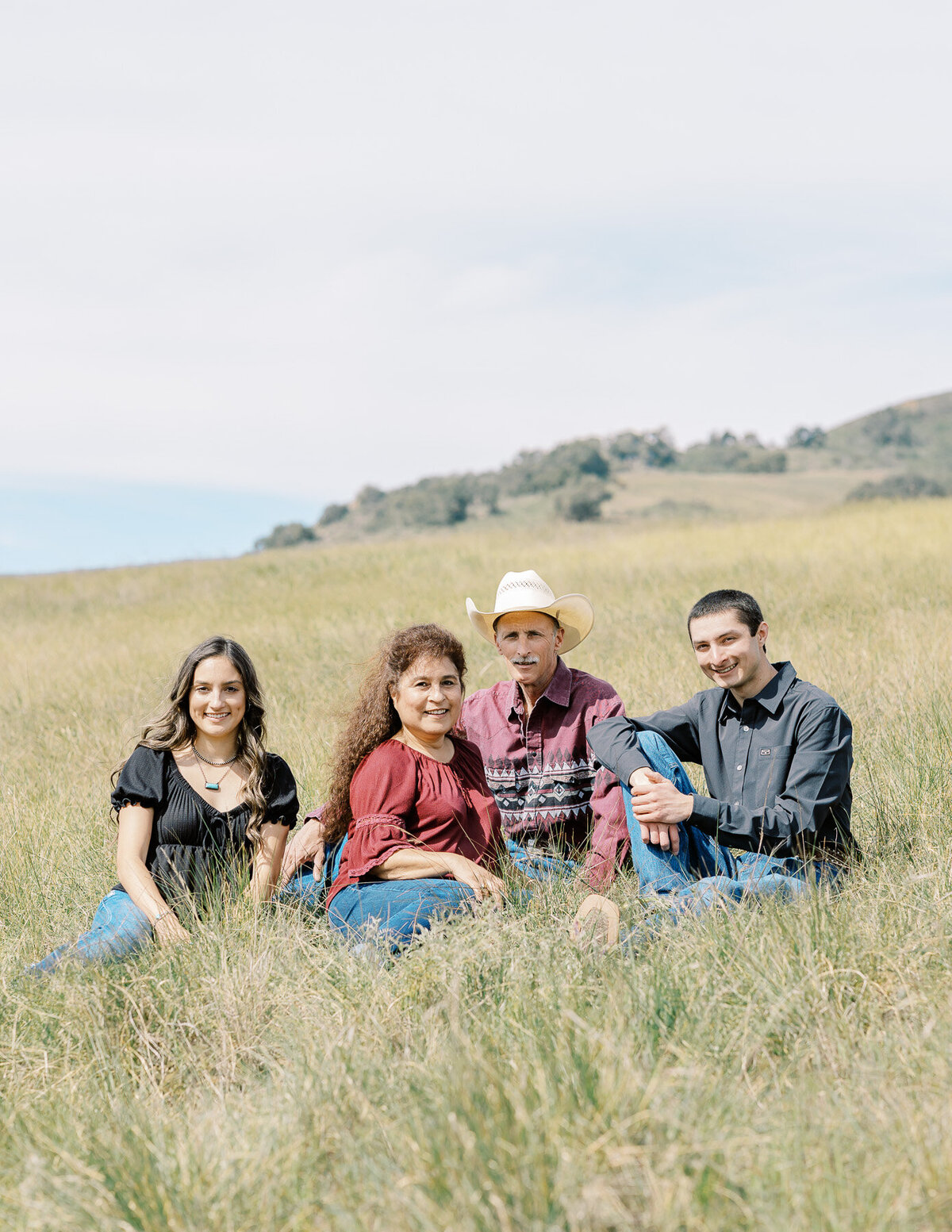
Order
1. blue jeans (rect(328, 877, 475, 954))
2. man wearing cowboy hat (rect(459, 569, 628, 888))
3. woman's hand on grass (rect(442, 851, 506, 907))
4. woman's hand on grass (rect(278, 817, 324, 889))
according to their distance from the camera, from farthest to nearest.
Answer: man wearing cowboy hat (rect(459, 569, 628, 888)) → woman's hand on grass (rect(278, 817, 324, 889)) → woman's hand on grass (rect(442, 851, 506, 907)) → blue jeans (rect(328, 877, 475, 954))

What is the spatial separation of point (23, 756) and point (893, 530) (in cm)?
1358

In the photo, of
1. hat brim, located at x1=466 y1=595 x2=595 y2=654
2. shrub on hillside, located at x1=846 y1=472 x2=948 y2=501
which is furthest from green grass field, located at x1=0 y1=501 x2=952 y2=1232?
shrub on hillside, located at x1=846 y1=472 x2=948 y2=501

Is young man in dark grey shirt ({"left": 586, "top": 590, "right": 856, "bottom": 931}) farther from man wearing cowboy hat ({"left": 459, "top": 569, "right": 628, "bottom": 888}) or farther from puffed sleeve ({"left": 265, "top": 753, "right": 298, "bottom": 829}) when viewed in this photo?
puffed sleeve ({"left": 265, "top": 753, "right": 298, "bottom": 829})

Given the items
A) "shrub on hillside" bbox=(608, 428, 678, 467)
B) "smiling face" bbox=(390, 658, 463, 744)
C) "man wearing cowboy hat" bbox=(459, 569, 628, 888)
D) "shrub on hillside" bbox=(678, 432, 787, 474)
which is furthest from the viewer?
"shrub on hillside" bbox=(608, 428, 678, 467)

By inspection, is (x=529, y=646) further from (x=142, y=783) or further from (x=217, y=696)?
(x=142, y=783)

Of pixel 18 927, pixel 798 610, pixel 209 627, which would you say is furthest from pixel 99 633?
pixel 18 927

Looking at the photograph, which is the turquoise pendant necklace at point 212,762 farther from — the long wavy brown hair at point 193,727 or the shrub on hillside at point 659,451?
the shrub on hillside at point 659,451

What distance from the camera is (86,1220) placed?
6.86ft

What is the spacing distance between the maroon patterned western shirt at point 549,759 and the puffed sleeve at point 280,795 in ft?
2.82

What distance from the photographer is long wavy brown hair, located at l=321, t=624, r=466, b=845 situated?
397 cm

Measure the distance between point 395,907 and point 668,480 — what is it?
214ft

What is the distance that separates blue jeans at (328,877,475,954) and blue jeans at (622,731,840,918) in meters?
0.73

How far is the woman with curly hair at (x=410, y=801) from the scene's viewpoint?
3668mm

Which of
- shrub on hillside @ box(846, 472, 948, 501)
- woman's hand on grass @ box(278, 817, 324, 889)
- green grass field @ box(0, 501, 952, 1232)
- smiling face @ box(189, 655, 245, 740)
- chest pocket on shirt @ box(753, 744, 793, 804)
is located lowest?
green grass field @ box(0, 501, 952, 1232)
